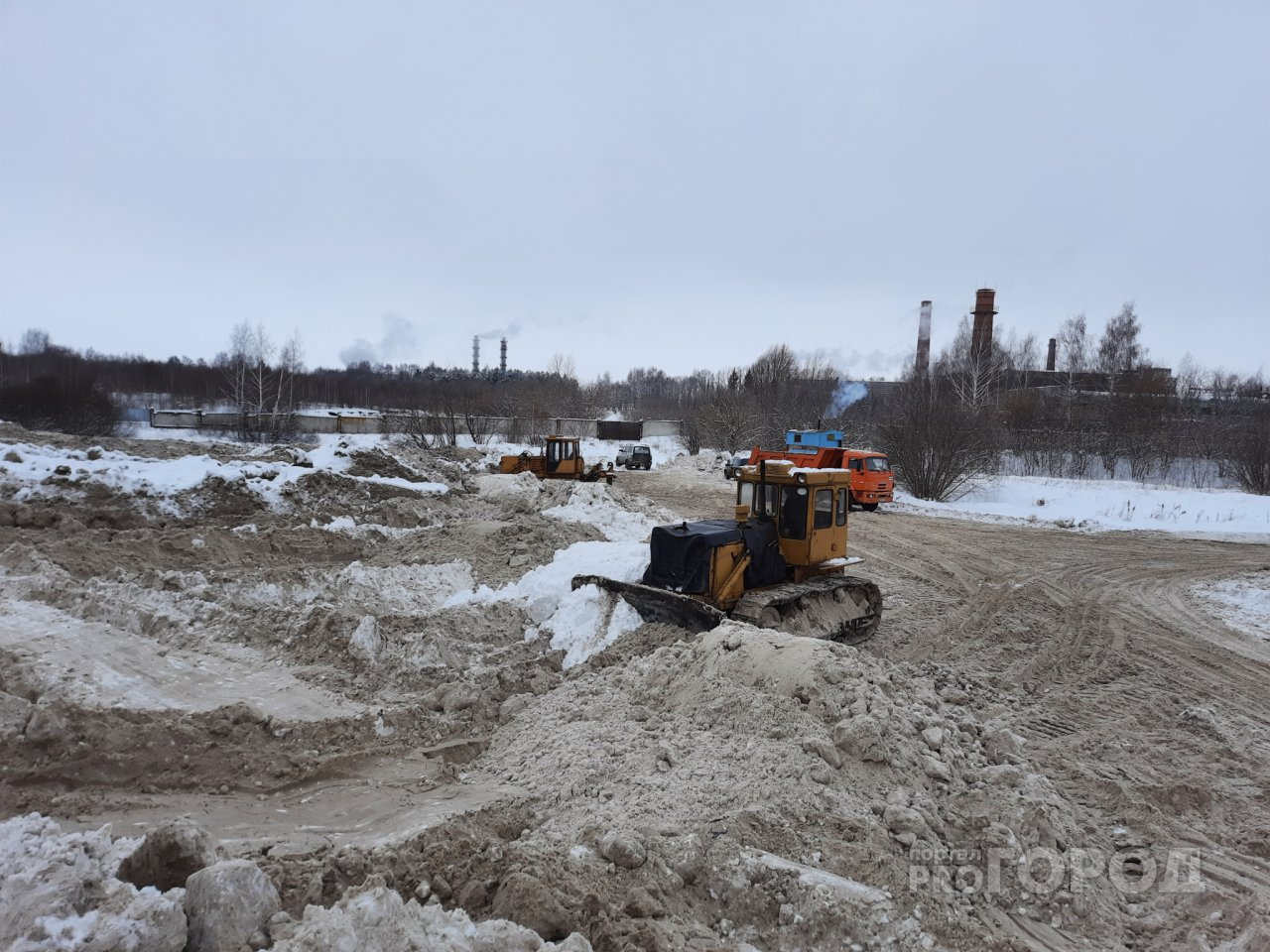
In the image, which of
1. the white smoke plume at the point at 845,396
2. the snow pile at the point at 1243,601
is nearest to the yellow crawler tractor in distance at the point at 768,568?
the snow pile at the point at 1243,601

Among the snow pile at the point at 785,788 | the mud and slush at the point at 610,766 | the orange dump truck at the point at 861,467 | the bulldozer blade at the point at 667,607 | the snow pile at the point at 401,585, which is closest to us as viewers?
the mud and slush at the point at 610,766

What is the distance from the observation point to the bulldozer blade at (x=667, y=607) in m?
7.56

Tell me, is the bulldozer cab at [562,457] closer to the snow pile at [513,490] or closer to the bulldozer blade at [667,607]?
the snow pile at [513,490]

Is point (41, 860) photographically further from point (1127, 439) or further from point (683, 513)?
point (1127, 439)

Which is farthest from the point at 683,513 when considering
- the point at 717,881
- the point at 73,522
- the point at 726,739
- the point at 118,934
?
the point at 118,934

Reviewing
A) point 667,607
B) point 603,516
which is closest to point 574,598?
point 667,607

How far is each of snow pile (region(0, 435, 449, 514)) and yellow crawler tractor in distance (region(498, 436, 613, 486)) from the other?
9004 millimetres

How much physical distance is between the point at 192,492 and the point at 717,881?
13.4 meters

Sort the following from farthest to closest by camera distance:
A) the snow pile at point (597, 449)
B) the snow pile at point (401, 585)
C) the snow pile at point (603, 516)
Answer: the snow pile at point (597, 449) < the snow pile at point (603, 516) < the snow pile at point (401, 585)

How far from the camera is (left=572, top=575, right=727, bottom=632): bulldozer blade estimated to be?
756cm

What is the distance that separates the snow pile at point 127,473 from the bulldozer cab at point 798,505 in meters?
10.4

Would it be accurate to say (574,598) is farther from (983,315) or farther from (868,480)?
(983,315)

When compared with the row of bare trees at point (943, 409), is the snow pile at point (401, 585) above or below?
below

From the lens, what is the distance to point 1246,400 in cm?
4094
